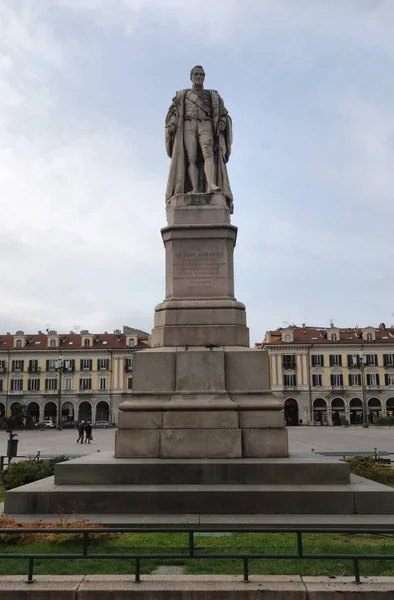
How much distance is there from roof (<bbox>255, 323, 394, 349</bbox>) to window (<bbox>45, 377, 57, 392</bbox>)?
31842mm

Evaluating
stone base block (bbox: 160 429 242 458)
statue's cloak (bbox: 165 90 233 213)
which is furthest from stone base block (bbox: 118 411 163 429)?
statue's cloak (bbox: 165 90 233 213)

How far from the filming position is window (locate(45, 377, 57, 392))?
8742 cm

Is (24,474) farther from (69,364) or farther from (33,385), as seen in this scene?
(33,385)

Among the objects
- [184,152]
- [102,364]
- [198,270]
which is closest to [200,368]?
[198,270]

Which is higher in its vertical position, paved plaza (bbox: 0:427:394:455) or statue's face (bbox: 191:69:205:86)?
statue's face (bbox: 191:69:205:86)

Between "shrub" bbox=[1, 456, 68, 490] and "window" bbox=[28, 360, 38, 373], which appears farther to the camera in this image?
"window" bbox=[28, 360, 38, 373]

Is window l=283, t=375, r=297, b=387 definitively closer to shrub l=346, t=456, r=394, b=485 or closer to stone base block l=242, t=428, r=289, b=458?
shrub l=346, t=456, r=394, b=485

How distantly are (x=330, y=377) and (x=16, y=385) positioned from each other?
48.7 metres

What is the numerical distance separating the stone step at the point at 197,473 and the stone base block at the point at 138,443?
0.94 meters

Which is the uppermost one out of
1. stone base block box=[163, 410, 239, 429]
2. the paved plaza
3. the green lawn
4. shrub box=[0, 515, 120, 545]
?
stone base block box=[163, 410, 239, 429]

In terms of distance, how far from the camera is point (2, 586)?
500cm

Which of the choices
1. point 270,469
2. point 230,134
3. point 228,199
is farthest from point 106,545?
point 230,134

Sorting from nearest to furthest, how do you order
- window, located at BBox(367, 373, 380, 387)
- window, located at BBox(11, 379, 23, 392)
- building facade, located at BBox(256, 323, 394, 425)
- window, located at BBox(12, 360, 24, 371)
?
building facade, located at BBox(256, 323, 394, 425)
window, located at BBox(367, 373, 380, 387)
window, located at BBox(11, 379, 23, 392)
window, located at BBox(12, 360, 24, 371)

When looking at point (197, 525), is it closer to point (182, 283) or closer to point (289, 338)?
point (182, 283)
